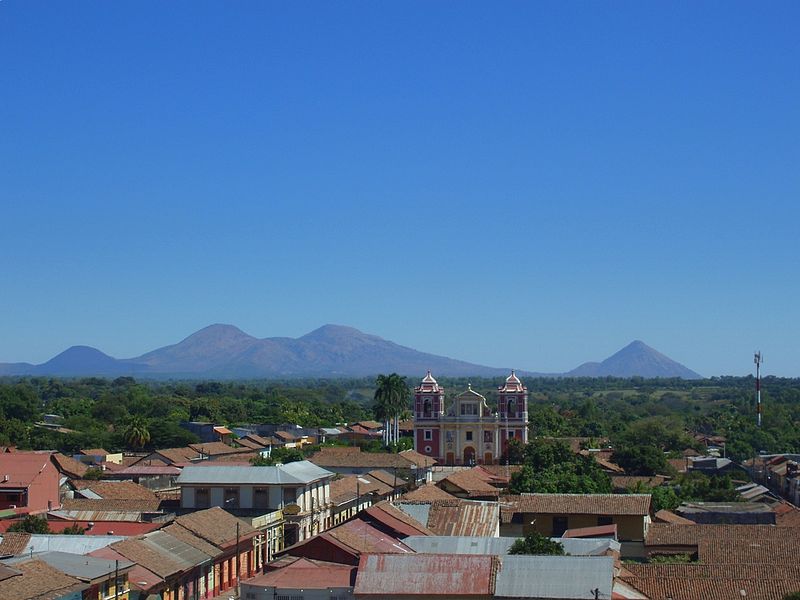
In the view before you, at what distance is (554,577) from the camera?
28.2 meters

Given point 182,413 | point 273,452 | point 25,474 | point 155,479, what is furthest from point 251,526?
point 182,413

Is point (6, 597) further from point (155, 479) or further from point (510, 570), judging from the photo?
point (155, 479)

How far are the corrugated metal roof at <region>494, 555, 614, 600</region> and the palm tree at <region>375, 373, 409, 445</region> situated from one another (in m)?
61.5

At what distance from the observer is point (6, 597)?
25.0 metres

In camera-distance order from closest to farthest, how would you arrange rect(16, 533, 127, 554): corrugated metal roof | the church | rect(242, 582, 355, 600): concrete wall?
rect(242, 582, 355, 600): concrete wall → rect(16, 533, 127, 554): corrugated metal roof → the church

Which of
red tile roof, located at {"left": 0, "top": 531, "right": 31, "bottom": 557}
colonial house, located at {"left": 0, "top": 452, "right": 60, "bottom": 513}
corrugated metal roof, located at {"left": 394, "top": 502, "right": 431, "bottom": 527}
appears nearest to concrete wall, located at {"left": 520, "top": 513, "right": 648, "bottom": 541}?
corrugated metal roof, located at {"left": 394, "top": 502, "right": 431, "bottom": 527}

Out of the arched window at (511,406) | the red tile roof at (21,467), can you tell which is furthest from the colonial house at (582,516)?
the arched window at (511,406)

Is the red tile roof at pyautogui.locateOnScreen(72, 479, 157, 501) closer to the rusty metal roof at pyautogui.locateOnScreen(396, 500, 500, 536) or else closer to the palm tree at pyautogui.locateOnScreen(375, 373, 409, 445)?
the rusty metal roof at pyautogui.locateOnScreen(396, 500, 500, 536)

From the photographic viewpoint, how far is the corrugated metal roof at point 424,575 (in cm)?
2814

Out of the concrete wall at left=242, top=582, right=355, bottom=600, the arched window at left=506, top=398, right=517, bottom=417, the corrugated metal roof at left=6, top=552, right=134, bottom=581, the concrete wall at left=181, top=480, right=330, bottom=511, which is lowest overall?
the concrete wall at left=242, top=582, right=355, bottom=600

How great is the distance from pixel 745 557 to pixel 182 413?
8620 cm

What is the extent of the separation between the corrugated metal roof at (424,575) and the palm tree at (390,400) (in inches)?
2407

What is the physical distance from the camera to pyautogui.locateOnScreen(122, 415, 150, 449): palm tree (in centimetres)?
8506

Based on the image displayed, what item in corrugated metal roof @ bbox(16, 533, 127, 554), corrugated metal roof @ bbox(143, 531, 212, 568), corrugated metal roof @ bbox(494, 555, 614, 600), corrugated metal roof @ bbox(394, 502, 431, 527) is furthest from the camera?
corrugated metal roof @ bbox(394, 502, 431, 527)
